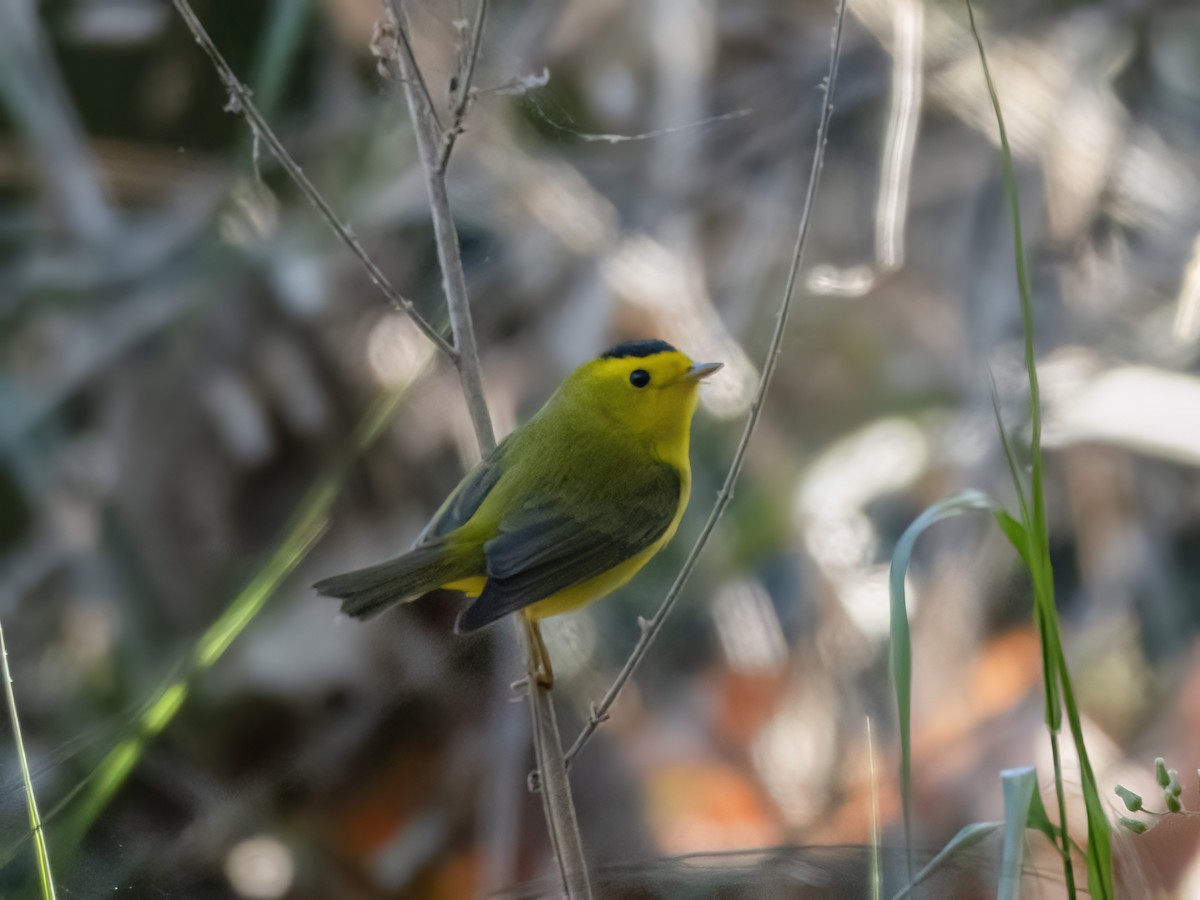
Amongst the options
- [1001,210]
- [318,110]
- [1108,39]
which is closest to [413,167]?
[318,110]

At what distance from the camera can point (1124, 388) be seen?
936 mm

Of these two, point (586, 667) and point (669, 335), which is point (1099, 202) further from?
point (586, 667)

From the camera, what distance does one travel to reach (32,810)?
599mm

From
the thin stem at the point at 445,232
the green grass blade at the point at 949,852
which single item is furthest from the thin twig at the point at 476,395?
the green grass blade at the point at 949,852

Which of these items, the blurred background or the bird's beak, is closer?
the bird's beak

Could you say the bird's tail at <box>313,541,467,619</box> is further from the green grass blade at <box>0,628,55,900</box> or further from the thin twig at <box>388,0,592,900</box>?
the green grass blade at <box>0,628,55,900</box>

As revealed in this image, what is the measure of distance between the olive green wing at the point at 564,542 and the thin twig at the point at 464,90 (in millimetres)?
154

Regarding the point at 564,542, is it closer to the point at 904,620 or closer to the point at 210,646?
the point at 904,620

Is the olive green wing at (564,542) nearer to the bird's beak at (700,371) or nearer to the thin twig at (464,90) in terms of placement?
the bird's beak at (700,371)

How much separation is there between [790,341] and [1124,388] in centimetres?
26

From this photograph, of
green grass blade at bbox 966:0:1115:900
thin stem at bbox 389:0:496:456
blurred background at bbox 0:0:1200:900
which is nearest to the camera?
green grass blade at bbox 966:0:1115:900

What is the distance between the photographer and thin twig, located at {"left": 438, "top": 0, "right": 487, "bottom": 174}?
51 cm

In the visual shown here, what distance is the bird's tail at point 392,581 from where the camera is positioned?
1.66 ft

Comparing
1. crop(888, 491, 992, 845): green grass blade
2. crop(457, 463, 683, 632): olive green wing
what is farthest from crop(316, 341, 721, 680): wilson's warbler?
crop(888, 491, 992, 845): green grass blade
